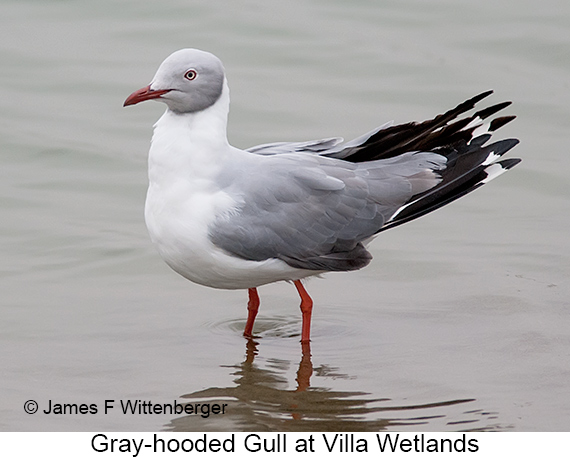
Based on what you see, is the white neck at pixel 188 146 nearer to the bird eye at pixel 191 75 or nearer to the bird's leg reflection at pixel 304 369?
the bird eye at pixel 191 75

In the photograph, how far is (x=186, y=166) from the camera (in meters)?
5.06

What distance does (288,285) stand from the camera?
6.54 meters

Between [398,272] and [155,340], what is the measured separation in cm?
185

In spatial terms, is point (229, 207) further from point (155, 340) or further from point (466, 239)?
point (466, 239)

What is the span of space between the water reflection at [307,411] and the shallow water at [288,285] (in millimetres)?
13

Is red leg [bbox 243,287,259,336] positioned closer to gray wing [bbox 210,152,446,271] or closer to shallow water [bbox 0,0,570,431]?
shallow water [bbox 0,0,570,431]

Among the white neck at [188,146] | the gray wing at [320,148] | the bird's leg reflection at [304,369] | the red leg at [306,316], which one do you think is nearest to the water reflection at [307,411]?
the bird's leg reflection at [304,369]

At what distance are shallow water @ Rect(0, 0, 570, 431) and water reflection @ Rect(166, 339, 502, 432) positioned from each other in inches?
0.5

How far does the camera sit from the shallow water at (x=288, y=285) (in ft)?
16.1

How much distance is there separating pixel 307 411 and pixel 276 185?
1.19 metres

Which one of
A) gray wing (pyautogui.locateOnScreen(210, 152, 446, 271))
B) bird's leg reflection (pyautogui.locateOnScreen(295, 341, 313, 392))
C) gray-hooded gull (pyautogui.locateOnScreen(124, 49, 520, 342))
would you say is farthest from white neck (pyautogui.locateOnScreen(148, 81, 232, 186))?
bird's leg reflection (pyautogui.locateOnScreen(295, 341, 313, 392))

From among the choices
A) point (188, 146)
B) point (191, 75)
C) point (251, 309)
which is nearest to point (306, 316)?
point (251, 309)

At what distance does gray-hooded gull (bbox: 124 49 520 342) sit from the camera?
5027 mm

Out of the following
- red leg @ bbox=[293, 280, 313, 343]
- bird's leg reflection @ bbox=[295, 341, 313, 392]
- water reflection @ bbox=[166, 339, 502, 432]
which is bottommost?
water reflection @ bbox=[166, 339, 502, 432]
